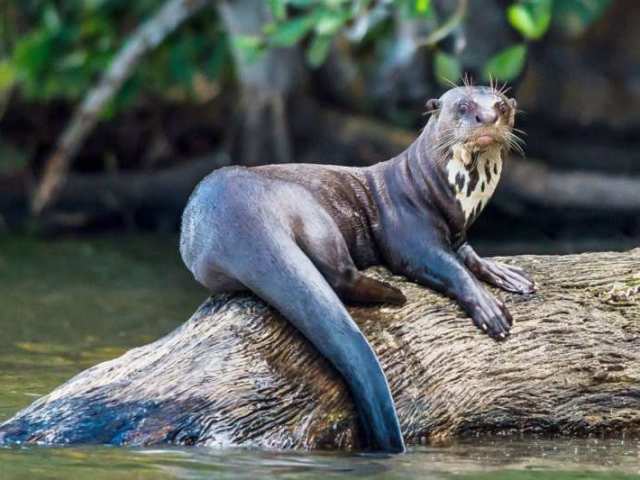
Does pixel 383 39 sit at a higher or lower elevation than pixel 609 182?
higher

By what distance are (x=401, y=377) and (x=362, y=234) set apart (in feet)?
1.71

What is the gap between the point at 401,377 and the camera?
14.8 ft

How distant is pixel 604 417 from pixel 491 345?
17.4 inches

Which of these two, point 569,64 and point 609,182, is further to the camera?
point 569,64

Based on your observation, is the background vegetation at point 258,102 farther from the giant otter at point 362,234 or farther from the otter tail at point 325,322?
the otter tail at point 325,322

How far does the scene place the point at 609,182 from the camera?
10.1 meters

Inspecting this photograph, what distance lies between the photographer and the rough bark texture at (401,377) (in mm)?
4293

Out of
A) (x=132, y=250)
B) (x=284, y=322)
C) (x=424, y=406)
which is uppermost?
(x=284, y=322)

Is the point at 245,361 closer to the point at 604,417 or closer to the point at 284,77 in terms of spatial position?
the point at 604,417

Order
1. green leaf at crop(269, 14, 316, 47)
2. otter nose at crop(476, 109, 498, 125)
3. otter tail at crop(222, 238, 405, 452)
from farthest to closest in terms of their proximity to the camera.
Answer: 1. green leaf at crop(269, 14, 316, 47)
2. otter nose at crop(476, 109, 498, 125)
3. otter tail at crop(222, 238, 405, 452)

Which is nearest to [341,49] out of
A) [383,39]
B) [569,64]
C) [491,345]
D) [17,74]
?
[383,39]

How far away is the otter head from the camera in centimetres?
463

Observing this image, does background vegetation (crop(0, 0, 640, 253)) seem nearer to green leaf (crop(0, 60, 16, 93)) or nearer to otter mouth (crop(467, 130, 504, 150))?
green leaf (crop(0, 60, 16, 93))

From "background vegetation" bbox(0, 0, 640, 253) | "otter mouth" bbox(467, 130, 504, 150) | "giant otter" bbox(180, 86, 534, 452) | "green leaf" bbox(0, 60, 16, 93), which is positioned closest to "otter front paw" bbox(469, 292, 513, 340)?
"giant otter" bbox(180, 86, 534, 452)
